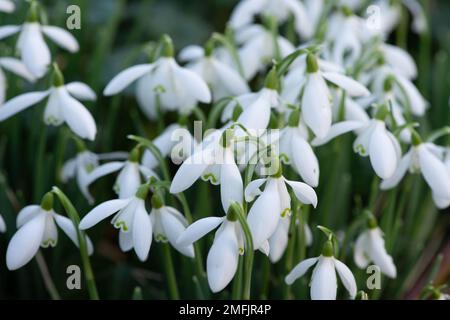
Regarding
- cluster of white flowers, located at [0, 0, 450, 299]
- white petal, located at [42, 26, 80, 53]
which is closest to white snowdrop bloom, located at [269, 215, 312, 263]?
cluster of white flowers, located at [0, 0, 450, 299]

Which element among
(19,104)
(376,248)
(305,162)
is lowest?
(376,248)

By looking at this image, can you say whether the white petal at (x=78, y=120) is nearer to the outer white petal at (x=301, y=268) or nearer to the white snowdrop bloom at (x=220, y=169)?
the white snowdrop bloom at (x=220, y=169)

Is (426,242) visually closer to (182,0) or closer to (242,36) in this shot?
(242,36)

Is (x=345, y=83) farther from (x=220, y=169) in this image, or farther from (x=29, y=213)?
(x=29, y=213)

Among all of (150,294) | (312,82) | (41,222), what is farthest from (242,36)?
(41,222)

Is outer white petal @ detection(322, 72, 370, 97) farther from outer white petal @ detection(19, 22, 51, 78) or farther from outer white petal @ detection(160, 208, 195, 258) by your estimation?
outer white petal @ detection(19, 22, 51, 78)

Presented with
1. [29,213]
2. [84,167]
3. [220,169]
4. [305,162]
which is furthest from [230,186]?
[84,167]

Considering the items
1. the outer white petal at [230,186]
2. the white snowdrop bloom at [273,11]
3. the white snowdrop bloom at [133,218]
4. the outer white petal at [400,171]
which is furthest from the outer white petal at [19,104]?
the outer white petal at [400,171]
